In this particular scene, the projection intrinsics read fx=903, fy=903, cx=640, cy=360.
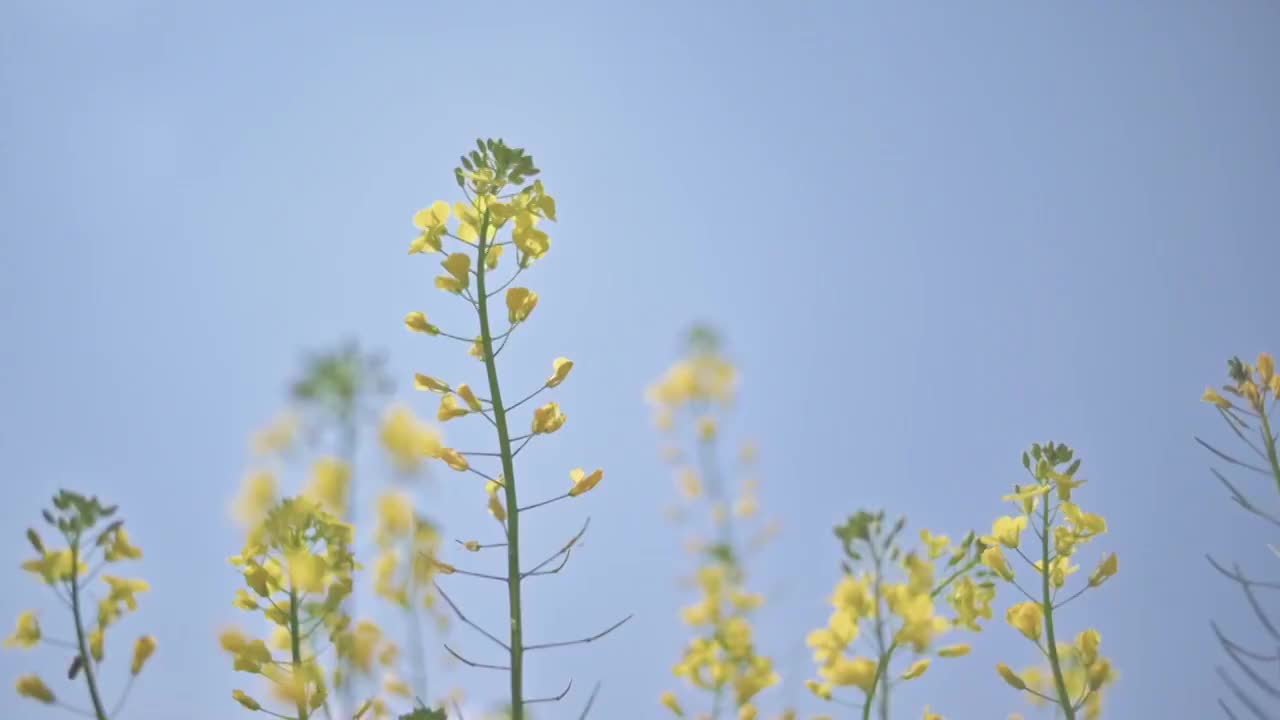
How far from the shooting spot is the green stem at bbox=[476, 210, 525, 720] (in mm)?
2443

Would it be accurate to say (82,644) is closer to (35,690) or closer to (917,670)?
(35,690)

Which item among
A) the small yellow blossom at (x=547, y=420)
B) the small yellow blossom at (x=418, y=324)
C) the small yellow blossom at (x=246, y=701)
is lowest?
the small yellow blossom at (x=246, y=701)

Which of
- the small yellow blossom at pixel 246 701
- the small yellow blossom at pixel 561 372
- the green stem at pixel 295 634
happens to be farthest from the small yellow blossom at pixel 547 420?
the small yellow blossom at pixel 246 701

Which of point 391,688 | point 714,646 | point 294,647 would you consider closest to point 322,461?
point 391,688

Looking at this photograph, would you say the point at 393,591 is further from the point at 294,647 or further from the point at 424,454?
the point at 424,454

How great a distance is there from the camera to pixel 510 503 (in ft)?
8.57

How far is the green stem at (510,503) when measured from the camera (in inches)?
96.2

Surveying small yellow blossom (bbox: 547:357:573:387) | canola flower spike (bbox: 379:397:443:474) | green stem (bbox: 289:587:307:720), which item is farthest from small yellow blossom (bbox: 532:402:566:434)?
canola flower spike (bbox: 379:397:443:474)

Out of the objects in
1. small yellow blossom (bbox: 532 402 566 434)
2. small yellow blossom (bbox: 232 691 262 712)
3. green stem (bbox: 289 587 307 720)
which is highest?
small yellow blossom (bbox: 532 402 566 434)

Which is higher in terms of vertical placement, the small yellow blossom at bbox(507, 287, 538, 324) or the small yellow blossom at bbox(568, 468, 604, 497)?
the small yellow blossom at bbox(507, 287, 538, 324)

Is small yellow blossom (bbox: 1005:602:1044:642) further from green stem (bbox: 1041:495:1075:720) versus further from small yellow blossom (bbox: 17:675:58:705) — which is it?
small yellow blossom (bbox: 17:675:58:705)

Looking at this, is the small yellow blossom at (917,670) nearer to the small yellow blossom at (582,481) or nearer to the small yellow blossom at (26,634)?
the small yellow blossom at (582,481)

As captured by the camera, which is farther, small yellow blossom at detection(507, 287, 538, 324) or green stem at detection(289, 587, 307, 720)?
small yellow blossom at detection(507, 287, 538, 324)

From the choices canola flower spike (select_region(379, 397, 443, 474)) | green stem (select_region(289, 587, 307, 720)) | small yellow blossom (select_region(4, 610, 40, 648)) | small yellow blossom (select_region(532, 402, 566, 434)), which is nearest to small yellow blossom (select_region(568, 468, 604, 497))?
small yellow blossom (select_region(532, 402, 566, 434))
